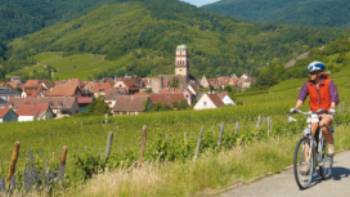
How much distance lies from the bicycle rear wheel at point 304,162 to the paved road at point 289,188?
0.52ft

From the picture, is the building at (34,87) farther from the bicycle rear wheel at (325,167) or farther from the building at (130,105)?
the bicycle rear wheel at (325,167)

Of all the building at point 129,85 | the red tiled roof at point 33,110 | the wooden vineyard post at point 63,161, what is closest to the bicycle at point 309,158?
the wooden vineyard post at point 63,161

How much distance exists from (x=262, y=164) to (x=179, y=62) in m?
152

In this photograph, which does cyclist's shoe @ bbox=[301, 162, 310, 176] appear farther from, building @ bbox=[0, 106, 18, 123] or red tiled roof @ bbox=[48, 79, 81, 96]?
red tiled roof @ bbox=[48, 79, 81, 96]

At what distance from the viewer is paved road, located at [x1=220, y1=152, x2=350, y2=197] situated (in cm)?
902

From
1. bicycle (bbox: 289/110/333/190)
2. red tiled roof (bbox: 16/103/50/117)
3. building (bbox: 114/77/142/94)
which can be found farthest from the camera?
building (bbox: 114/77/142/94)

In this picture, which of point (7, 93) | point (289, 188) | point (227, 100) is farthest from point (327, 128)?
point (7, 93)

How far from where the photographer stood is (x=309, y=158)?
31.5 feet

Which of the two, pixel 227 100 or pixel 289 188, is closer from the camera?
pixel 289 188

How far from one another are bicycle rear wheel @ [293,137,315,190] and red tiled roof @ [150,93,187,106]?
262 feet

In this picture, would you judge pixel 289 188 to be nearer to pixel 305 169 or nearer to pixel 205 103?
pixel 305 169

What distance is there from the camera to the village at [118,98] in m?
88.7

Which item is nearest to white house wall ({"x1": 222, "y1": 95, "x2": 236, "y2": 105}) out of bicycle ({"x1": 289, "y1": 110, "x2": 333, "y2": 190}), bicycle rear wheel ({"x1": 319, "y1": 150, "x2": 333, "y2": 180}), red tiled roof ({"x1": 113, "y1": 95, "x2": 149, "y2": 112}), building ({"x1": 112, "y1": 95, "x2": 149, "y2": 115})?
building ({"x1": 112, "y1": 95, "x2": 149, "y2": 115})

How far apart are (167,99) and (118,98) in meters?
8.39
